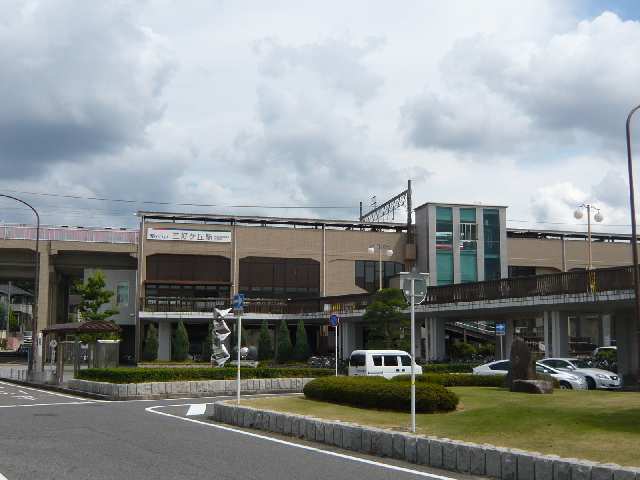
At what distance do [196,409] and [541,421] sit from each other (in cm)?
1128

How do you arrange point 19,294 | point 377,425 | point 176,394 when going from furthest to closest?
point 19,294 → point 176,394 → point 377,425

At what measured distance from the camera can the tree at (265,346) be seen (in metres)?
56.1

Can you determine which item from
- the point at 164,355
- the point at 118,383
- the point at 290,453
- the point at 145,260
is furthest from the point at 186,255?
the point at 290,453

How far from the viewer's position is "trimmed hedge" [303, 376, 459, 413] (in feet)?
49.7

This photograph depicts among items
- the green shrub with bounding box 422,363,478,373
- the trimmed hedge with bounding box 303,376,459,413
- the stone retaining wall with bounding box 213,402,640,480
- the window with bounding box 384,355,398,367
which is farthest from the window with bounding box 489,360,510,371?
the stone retaining wall with bounding box 213,402,640,480

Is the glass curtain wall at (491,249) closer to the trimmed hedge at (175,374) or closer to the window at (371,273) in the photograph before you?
the window at (371,273)

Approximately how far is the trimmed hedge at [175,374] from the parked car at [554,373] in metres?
7.10

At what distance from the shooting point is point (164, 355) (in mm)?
58844

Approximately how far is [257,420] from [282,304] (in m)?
44.0

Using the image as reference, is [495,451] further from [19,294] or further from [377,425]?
[19,294]

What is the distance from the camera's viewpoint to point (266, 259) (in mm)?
63125

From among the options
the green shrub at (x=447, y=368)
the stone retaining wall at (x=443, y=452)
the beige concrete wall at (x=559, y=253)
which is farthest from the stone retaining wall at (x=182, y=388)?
the beige concrete wall at (x=559, y=253)

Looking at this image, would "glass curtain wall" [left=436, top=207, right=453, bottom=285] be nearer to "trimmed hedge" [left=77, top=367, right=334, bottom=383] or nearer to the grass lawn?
"trimmed hedge" [left=77, top=367, right=334, bottom=383]

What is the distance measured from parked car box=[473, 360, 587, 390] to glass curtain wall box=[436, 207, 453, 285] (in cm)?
3603
